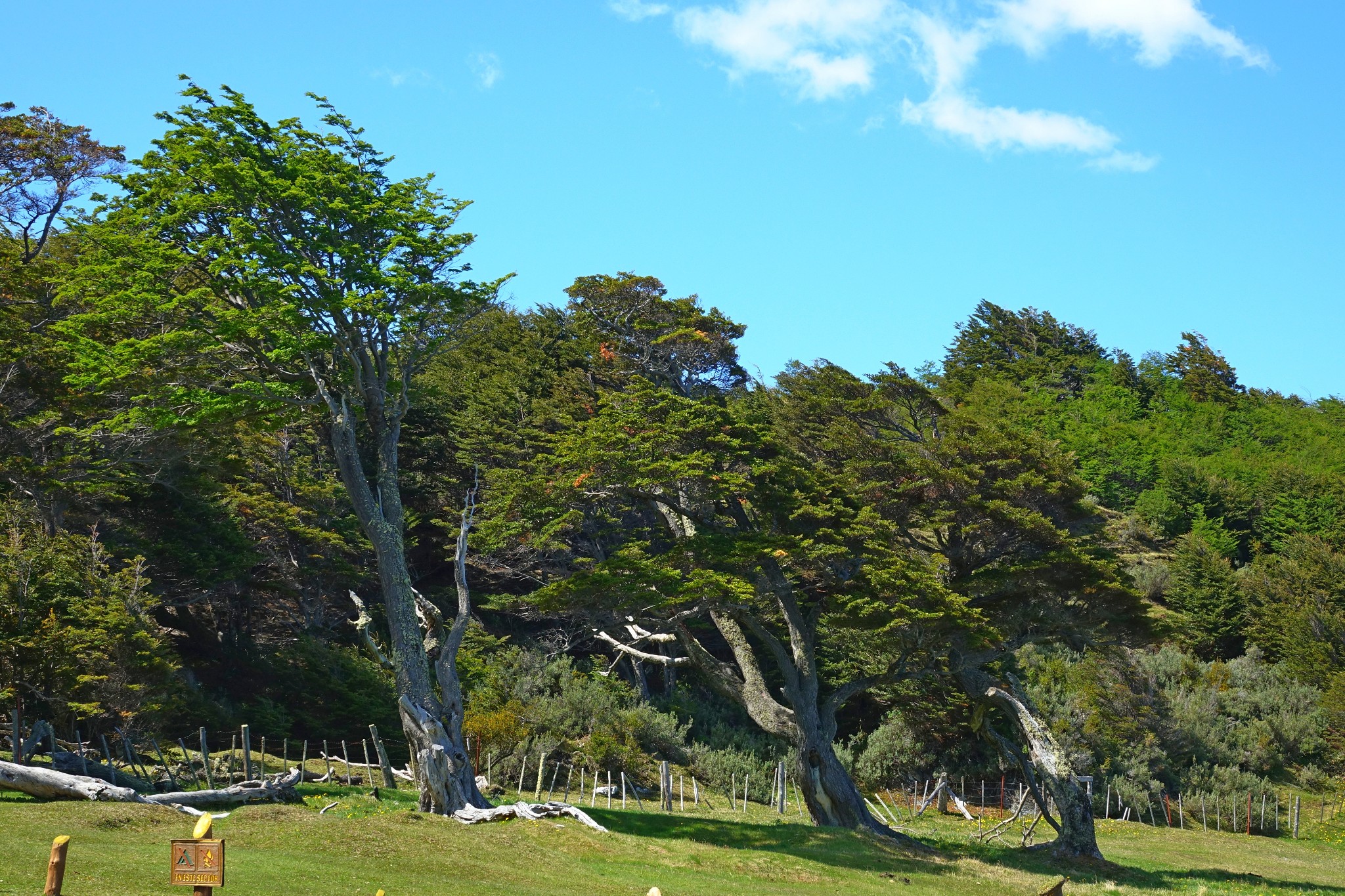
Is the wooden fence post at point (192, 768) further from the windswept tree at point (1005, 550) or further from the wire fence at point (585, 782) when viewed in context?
the windswept tree at point (1005, 550)

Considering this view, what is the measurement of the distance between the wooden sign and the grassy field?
349cm

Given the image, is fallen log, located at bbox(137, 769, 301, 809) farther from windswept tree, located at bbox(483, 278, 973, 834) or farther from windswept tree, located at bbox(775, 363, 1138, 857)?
windswept tree, located at bbox(775, 363, 1138, 857)

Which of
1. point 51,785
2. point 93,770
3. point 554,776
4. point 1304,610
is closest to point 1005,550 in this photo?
point 554,776

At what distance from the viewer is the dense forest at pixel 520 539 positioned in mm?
21875

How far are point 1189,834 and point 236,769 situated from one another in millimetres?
26548

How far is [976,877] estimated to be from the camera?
67.9 feet

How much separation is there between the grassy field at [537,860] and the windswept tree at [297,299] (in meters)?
3.39

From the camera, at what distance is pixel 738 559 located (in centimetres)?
2470

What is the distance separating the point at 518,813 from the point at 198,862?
484 inches

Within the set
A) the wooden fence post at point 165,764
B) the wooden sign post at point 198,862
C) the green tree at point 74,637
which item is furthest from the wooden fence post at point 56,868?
the green tree at point 74,637

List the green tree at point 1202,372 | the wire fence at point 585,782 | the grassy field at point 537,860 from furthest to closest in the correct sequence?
1. the green tree at point 1202,372
2. the wire fence at point 585,782
3. the grassy field at point 537,860

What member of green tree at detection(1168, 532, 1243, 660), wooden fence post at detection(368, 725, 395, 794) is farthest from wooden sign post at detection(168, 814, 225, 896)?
green tree at detection(1168, 532, 1243, 660)

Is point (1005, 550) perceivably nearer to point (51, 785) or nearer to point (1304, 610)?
point (51, 785)

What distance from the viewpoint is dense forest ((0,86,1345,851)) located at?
21875 millimetres
